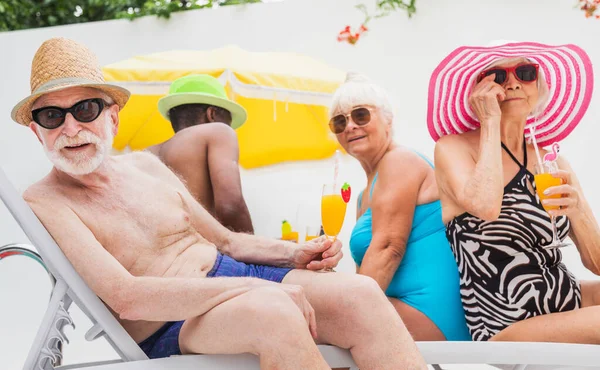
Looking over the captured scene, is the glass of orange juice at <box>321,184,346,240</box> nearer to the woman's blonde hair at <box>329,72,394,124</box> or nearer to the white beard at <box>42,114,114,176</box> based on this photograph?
the woman's blonde hair at <box>329,72,394,124</box>

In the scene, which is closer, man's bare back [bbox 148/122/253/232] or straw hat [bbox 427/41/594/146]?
straw hat [bbox 427/41/594/146]

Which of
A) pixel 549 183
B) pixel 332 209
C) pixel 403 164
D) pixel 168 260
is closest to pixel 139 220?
pixel 168 260

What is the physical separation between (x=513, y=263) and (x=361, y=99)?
3.42 ft

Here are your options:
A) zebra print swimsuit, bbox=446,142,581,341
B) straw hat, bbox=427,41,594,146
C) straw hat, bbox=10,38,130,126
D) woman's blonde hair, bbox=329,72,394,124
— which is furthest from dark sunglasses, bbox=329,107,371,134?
straw hat, bbox=10,38,130,126

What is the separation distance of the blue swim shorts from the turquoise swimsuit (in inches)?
23.8

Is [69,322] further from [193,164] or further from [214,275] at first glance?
[193,164]

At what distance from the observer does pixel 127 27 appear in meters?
6.80

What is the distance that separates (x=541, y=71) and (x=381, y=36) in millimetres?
3826

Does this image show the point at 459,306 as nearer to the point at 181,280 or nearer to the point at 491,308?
the point at 491,308

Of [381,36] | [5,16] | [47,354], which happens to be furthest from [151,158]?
[5,16]

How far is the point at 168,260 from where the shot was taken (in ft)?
7.56

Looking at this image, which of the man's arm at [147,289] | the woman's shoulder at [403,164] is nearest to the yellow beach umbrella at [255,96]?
the woman's shoulder at [403,164]

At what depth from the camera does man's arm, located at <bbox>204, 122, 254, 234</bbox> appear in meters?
3.59

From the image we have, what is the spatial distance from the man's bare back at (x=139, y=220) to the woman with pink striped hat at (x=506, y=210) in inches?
39.7
